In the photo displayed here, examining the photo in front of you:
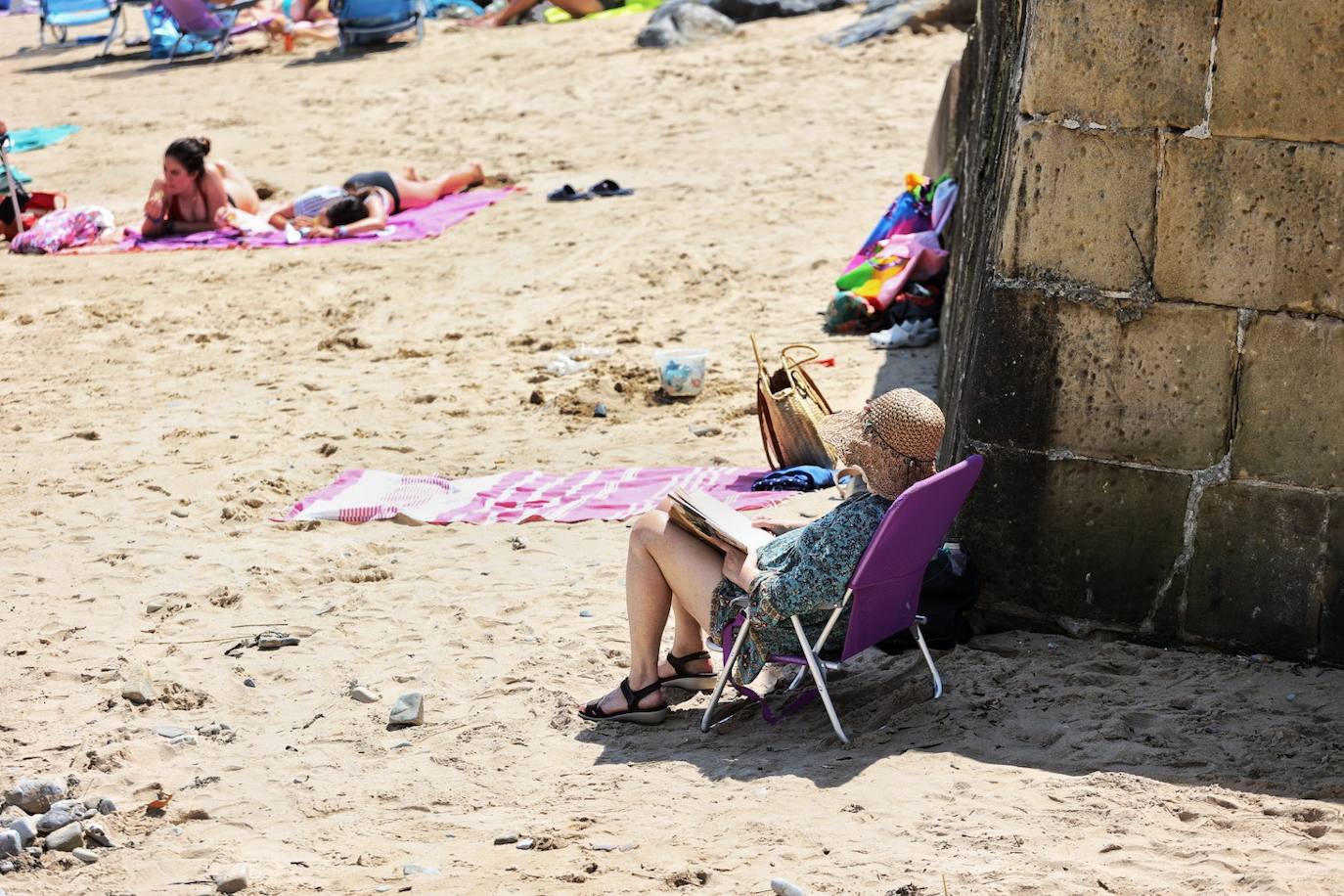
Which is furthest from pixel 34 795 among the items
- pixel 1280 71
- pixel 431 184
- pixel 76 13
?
pixel 76 13

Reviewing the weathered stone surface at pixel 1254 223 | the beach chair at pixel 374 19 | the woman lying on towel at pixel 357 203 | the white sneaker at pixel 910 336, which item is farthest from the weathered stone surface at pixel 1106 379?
the beach chair at pixel 374 19

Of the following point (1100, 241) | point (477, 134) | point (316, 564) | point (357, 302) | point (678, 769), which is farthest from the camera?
point (477, 134)

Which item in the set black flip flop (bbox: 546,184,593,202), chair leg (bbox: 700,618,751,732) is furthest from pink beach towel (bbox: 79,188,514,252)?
chair leg (bbox: 700,618,751,732)

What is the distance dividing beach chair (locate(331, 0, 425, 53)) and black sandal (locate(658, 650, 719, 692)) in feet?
45.4

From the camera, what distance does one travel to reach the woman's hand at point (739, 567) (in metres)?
3.86

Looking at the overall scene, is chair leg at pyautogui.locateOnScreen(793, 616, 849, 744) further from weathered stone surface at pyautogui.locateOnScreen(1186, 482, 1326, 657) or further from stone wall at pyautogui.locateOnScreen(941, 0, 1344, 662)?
weathered stone surface at pyautogui.locateOnScreen(1186, 482, 1326, 657)

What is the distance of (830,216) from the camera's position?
9844 mm

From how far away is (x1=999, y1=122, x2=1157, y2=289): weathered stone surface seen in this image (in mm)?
4043

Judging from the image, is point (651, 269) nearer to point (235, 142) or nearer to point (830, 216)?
point (830, 216)

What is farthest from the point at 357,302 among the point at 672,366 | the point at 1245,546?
the point at 1245,546

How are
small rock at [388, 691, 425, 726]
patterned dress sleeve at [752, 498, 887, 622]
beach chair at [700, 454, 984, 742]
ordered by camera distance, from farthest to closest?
small rock at [388, 691, 425, 726]
patterned dress sleeve at [752, 498, 887, 622]
beach chair at [700, 454, 984, 742]

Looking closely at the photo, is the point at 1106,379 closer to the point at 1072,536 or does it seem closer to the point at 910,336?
the point at 1072,536

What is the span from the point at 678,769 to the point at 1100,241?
1.84m

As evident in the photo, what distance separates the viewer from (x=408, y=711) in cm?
416
